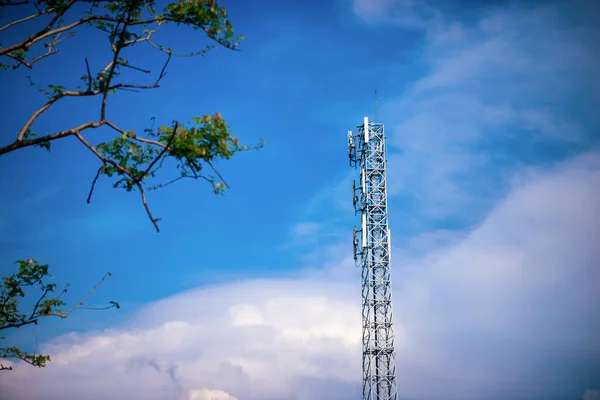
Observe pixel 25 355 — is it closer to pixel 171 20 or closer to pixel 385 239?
pixel 171 20

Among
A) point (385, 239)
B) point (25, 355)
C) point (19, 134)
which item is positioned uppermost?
point (385, 239)

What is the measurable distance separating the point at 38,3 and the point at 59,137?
10.5 feet

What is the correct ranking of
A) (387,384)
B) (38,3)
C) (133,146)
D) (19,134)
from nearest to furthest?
(19,134)
(133,146)
(38,3)
(387,384)

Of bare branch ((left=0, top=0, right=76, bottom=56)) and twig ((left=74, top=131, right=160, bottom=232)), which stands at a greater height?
bare branch ((left=0, top=0, right=76, bottom=56))

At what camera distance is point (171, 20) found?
378 inches

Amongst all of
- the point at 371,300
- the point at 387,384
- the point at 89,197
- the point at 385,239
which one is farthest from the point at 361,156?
the point at 89,197

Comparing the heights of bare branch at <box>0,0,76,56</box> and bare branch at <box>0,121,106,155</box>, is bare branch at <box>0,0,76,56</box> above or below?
above

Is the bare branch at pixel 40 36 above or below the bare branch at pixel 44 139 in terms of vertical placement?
above

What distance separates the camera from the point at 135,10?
378 inches

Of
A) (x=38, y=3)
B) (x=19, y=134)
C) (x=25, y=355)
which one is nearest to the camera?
(x=19, y=134)

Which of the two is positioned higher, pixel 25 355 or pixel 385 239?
pixel 385 239

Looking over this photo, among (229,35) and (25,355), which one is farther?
(25,355)

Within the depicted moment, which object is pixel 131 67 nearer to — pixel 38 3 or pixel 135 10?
pixel 135 10

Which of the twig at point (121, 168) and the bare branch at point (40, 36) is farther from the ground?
the bare branch at point (40, 36)
